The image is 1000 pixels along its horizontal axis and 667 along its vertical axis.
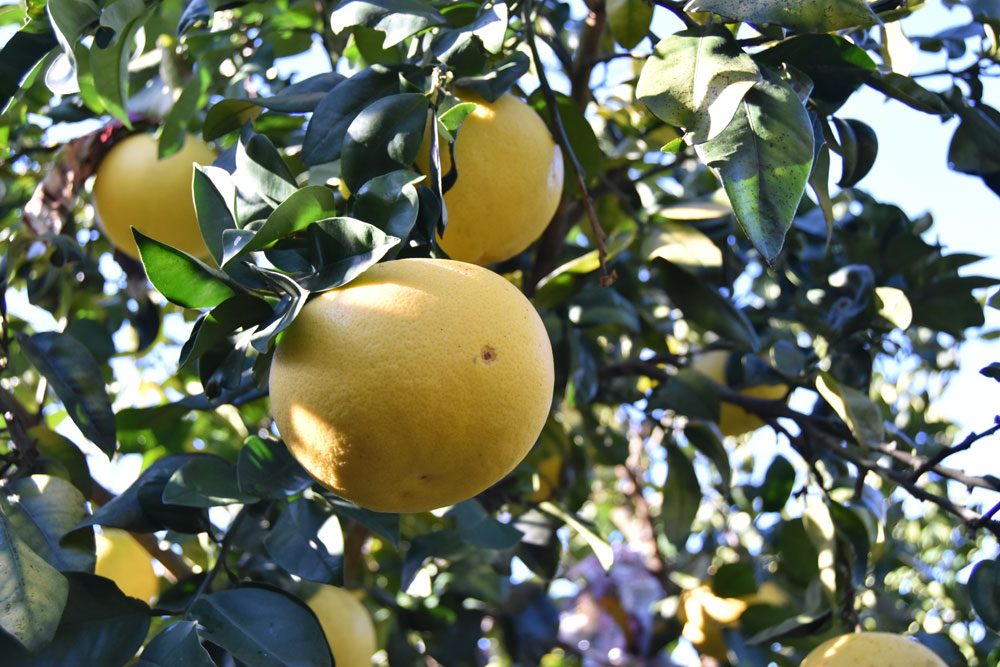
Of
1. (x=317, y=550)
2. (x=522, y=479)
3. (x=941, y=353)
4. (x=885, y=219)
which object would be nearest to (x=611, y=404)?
(x=522, y=479)

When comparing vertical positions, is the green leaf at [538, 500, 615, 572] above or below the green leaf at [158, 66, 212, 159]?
below

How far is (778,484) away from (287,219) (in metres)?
1.25

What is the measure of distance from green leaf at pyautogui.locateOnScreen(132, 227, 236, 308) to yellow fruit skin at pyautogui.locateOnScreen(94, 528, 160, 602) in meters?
0.64

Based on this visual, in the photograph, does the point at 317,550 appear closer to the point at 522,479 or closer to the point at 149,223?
the point at 149,223

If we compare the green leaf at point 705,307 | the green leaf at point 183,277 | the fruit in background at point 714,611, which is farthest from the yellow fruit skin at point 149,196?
the fruit in background at point 714,611

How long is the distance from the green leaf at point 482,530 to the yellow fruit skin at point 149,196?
63 cm

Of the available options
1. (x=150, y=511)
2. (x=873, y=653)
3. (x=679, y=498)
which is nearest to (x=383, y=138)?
(x=150, y=511)

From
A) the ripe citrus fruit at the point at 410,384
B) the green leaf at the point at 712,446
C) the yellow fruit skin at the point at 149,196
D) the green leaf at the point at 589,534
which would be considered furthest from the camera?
the green leaf at the point at 712,446

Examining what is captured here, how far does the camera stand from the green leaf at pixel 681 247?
1.56m

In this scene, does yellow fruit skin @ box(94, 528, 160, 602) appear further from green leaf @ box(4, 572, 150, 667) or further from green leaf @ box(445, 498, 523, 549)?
green leaf @ box(445, 498, 523, 549)

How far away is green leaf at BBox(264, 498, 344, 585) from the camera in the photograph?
47.1 inches

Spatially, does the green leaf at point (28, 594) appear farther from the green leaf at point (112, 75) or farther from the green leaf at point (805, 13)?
the green leaf at point (805, 13)

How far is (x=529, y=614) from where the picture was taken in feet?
7.36

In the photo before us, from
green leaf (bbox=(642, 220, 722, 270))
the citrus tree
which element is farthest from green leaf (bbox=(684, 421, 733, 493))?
green leaf (bbox=(642, 220, 722, 270))
